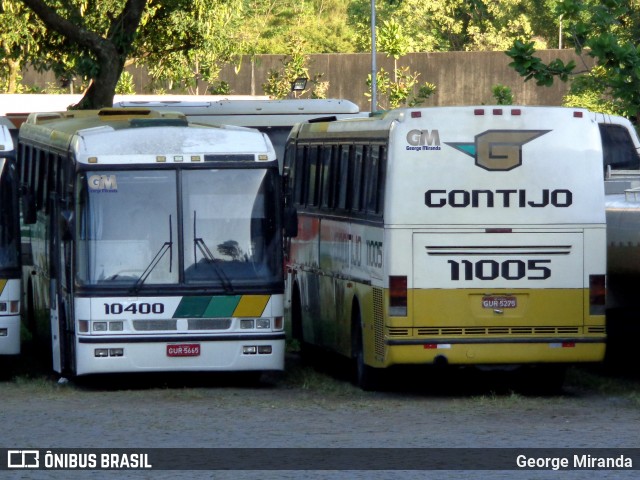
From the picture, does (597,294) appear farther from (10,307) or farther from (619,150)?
(10,307)

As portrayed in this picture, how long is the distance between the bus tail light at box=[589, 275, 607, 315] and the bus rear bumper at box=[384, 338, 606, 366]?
0.94 feet

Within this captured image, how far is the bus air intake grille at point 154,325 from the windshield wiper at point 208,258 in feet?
2.03

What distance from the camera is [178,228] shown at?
14695mm

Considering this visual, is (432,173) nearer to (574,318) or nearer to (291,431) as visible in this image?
(574,318)

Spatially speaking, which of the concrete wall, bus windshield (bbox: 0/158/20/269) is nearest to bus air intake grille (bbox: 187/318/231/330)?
bus windshield (bbox: 0/158/20/269)

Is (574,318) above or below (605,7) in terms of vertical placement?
below

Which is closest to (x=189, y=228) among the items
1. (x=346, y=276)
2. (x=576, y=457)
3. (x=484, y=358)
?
(x=346, y=276)

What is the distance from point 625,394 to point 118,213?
5.31m

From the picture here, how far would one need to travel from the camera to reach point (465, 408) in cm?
1328

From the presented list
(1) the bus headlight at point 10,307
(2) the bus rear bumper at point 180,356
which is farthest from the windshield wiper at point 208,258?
(1) the bus headlight at point 10,307

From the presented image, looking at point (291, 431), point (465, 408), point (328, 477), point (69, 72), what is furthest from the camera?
point (69, 72)

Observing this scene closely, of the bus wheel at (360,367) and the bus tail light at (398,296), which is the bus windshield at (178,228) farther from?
the bus tail light at (398,296)

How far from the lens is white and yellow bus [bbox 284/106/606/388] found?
13.8 meters

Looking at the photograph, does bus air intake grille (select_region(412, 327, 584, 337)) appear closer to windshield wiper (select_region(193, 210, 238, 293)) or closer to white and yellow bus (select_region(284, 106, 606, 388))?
white and yellow bus (select_region(284, 106, 606, 388))
